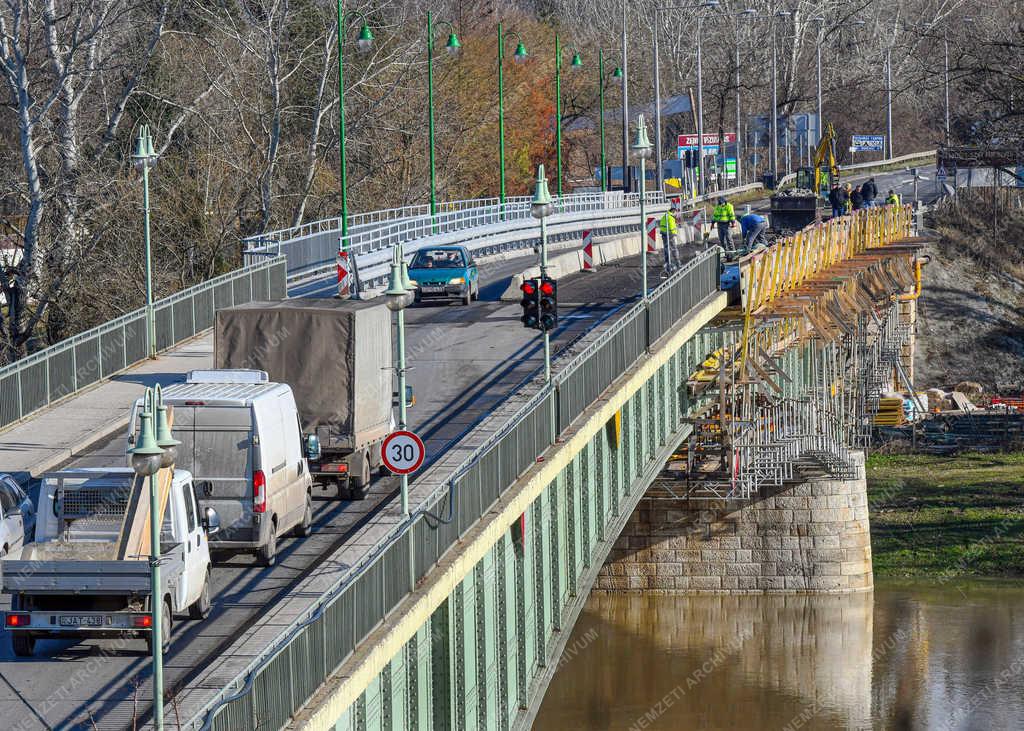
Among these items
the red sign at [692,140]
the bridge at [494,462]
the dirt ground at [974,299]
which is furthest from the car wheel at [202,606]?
the dirt ground at [974,299]

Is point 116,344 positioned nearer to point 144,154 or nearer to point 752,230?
point 144,154

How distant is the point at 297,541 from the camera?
822 inches

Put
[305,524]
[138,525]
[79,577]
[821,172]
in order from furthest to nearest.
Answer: [821,172]
[305,524]
[138,525]
[79,577]

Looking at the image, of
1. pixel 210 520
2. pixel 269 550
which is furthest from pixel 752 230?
pixel 210 520

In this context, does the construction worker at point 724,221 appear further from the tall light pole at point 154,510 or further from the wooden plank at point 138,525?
the tall light pole at point 154,510

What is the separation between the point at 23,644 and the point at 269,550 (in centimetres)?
386

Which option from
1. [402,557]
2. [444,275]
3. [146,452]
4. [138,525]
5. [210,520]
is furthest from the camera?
[444,275]

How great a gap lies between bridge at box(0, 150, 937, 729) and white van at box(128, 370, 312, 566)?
1.86 ft

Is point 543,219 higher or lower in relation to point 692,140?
lower

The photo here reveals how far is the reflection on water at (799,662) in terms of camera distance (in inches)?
1483

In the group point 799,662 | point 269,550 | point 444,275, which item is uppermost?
point 444,275

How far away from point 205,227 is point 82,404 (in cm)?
2781

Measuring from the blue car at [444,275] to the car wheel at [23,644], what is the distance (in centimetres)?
2670

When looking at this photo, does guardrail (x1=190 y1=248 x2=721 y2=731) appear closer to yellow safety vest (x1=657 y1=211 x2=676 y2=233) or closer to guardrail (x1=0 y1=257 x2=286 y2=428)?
guardrail (x1=0 y1=257 x2=286 y2=428)
